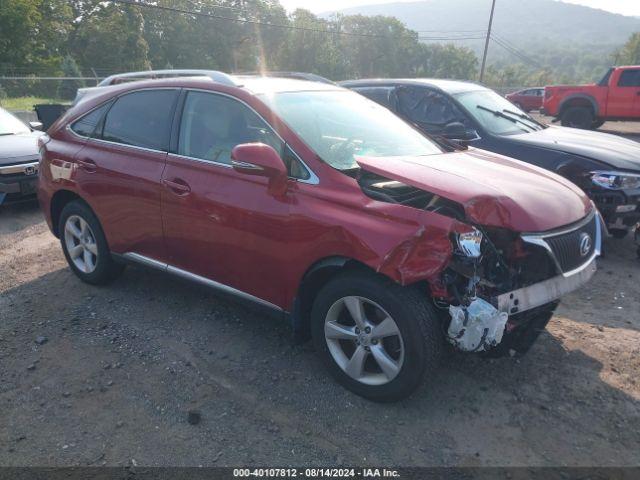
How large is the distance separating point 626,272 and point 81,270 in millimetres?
5280

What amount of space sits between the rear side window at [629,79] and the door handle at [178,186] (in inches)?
639

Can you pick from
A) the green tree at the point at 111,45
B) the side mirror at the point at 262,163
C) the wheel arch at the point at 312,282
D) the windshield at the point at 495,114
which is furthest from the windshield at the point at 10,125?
the green tree at the point at 111,45

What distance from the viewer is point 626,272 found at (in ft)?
16.5

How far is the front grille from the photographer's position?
2.88m

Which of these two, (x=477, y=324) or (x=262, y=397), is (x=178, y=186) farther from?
(x=477, y=324)

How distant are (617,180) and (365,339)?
3721 mm

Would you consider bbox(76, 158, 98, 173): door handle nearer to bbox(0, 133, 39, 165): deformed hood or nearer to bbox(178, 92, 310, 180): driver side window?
bbox(178, 92, 310, 180): driver side window

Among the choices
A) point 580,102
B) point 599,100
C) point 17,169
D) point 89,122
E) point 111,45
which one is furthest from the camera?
point 111,45

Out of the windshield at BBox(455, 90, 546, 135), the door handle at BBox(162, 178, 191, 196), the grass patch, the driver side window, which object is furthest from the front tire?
the grass patch

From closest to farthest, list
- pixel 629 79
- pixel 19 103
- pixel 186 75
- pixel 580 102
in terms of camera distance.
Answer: pixel 186 75 < pixel 629 79 < pixel 580 102 < pixel 19 103

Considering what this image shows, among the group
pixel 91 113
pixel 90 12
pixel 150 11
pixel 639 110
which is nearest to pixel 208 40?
pixel 150 11

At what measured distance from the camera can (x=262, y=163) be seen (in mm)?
2977

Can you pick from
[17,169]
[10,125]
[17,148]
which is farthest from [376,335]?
[10,125]

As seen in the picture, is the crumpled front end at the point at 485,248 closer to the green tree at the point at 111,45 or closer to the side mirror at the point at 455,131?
the side mirror at the point at 455,131
